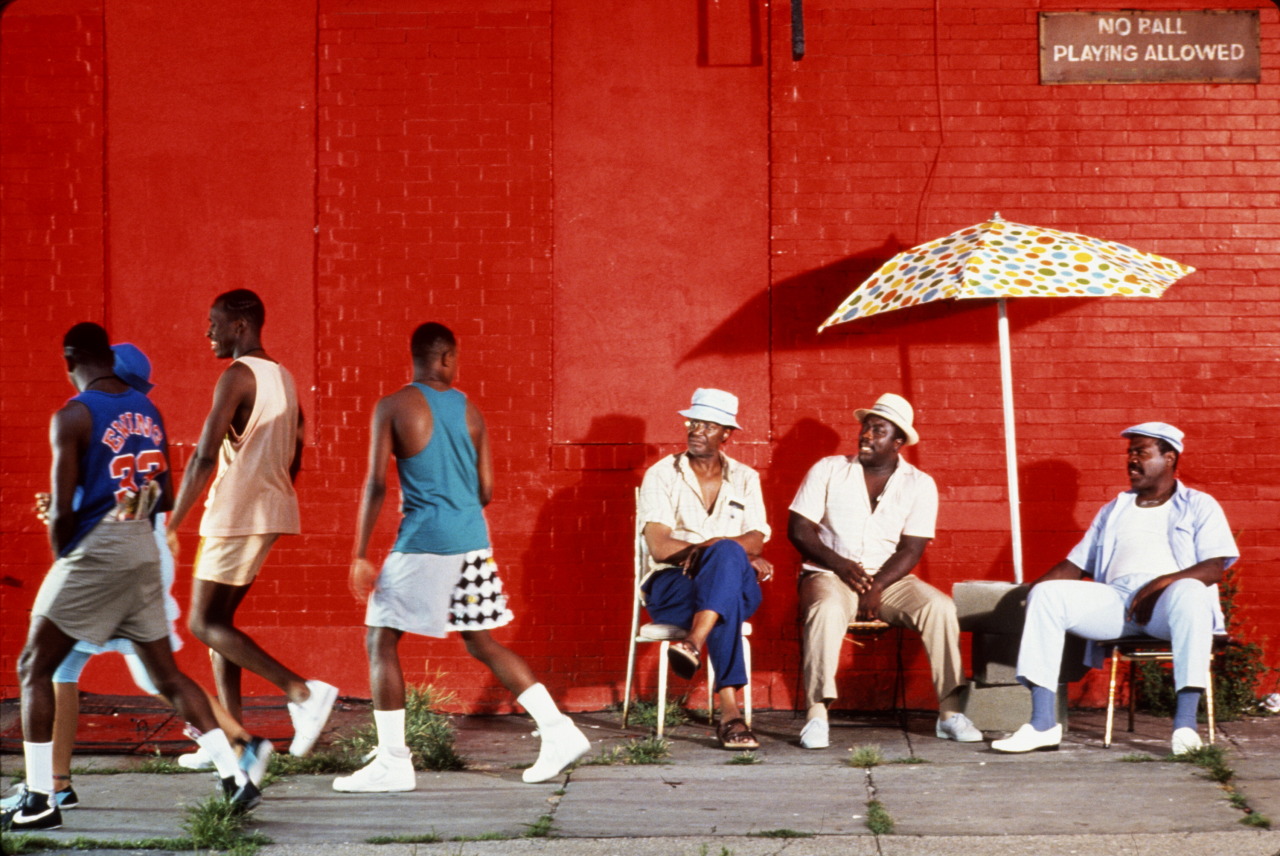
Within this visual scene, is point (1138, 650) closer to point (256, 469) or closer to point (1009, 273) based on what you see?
point (1009, 273)

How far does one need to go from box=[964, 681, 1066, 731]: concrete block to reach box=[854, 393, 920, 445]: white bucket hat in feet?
3.98

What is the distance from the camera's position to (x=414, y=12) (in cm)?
797

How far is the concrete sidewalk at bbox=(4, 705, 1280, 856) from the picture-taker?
16.8 feet

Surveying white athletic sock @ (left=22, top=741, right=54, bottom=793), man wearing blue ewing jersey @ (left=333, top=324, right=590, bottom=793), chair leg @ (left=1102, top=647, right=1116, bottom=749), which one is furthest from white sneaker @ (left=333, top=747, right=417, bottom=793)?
chair leg @ (left=1102, top=647, right=1116, bottom=749)

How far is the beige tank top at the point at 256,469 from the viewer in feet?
20.6

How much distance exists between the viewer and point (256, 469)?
6.31 meters

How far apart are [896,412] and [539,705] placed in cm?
241

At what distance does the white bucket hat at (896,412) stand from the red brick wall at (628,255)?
40 cm

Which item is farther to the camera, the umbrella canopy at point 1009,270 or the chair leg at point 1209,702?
the umbrella canopy at point 1009,270

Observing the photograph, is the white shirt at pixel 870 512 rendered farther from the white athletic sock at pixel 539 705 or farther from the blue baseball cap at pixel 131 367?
the blue baseball cap at pixel 131 367

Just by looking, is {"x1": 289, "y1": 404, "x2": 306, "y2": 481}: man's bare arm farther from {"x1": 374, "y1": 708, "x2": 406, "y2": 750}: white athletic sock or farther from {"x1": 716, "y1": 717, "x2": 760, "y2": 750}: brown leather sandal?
{"x1": 716, "y1": 717, "x2": 760, "y2": 750}: brown leather sandal

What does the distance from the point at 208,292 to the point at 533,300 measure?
1.68 metres

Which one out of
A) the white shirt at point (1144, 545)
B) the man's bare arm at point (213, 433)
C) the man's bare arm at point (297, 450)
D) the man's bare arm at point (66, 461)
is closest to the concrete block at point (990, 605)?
the white shirt at point (1144, 545)

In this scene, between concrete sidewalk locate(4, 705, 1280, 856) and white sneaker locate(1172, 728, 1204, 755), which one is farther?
white sneaker locate(1172, 728, 1204, 755)
